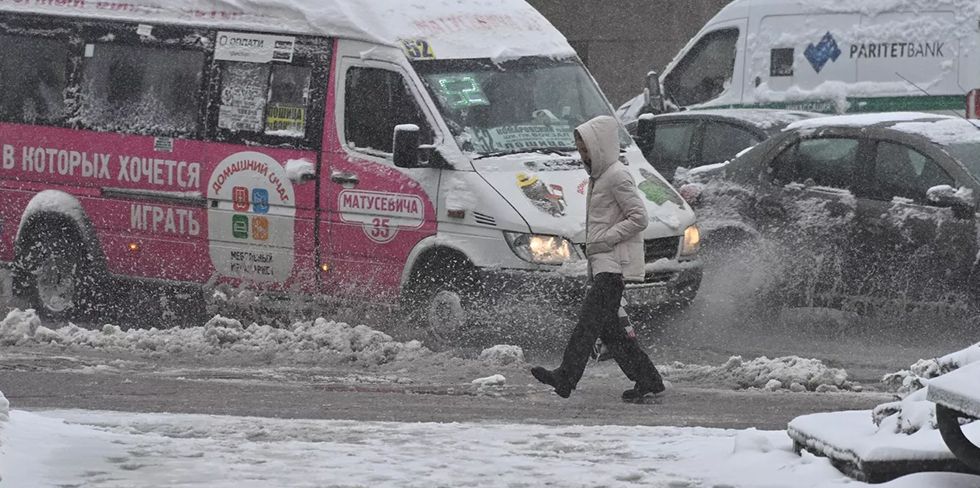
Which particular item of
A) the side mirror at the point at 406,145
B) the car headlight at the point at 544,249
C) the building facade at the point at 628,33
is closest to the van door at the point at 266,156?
the side mirror at the point at 406,145

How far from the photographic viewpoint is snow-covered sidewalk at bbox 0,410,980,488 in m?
6.87

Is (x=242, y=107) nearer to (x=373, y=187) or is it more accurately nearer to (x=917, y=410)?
(x=373, y=187)

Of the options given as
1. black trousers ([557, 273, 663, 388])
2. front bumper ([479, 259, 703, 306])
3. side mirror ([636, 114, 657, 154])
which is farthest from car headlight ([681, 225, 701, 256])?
black trousers ([557, 273, 663, 388])

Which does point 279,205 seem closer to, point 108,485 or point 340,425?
point 340,425

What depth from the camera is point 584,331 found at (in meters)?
9.89

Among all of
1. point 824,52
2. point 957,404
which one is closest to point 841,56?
point 824,52

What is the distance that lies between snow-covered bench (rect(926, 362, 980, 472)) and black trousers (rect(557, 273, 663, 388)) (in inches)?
149

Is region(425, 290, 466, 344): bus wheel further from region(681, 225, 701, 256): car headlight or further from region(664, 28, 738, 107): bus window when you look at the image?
region(664, 28, 738, 107): bus window

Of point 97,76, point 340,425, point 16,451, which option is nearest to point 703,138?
point 97,76

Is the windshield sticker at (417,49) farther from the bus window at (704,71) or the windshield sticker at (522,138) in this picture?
the bus window at (704,71)

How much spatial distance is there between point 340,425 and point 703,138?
775 centimetres

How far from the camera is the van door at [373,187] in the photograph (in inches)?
473

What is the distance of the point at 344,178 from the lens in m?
12.2

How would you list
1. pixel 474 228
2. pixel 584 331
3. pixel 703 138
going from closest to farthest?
pixel 584 331 → pixel 474 228 → pixel 703 138
